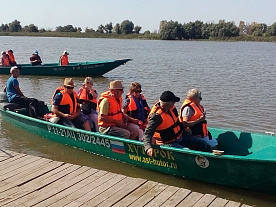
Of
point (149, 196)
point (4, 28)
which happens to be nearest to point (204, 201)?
point (149, 196)

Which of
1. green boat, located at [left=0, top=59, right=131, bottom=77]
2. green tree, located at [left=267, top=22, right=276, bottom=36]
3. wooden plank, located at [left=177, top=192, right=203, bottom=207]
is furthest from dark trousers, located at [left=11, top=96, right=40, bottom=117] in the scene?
green tree, located at [left=267, top=22, right=276, bottom=36]

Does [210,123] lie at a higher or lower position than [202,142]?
lower

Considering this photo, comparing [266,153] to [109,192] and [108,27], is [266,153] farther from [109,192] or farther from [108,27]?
[108,27]

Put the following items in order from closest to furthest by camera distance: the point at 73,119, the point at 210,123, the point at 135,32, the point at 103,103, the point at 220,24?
1. the point at 103,103
2. the point at 73,119
3. the point at 210,123
4. the point at 220,24
5. the point at 135,32

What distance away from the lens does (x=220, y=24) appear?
65.3m

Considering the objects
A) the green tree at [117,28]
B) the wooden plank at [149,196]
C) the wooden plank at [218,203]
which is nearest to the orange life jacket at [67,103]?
the wooden plank at [149,196]

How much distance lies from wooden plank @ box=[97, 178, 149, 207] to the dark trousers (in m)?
4.55

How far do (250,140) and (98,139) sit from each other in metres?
2.50

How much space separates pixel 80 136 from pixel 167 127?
199 centimetres

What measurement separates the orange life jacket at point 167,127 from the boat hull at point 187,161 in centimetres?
21

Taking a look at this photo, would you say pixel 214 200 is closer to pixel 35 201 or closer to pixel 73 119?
pixel 35 201

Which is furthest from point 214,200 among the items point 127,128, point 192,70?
point 192,70

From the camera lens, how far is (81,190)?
15.3ft

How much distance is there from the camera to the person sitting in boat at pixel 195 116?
20.1ft
